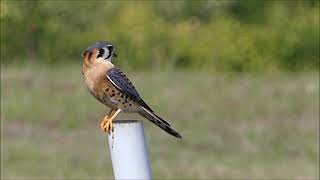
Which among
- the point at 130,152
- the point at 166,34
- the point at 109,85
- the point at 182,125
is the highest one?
the point at 166,34

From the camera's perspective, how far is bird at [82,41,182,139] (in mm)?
2668

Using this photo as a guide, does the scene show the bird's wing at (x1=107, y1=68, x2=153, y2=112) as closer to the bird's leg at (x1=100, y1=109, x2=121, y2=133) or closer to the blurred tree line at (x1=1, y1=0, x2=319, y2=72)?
the bird's leg at (x1=100, y1=109, x2=121, y2=133)

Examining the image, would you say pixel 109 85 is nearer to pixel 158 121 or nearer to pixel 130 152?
pixel 158 121

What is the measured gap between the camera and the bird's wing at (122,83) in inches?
110

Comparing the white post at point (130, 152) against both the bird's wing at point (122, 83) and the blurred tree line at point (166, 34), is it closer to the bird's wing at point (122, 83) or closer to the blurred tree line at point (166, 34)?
the bird's wing at point (122, 83)

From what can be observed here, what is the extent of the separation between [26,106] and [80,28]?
453 cm

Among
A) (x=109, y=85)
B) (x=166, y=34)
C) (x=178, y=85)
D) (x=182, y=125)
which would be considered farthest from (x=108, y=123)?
(x=166, y=34)

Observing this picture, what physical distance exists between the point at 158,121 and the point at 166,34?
12125mm

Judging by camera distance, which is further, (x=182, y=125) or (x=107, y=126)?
(x=182, y=125)

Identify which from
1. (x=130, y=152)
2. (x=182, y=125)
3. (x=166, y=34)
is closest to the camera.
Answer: (x=130, y=152)

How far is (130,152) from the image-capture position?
2.47 metres

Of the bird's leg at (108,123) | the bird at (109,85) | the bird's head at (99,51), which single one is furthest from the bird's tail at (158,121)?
the bird's head at (99,51)

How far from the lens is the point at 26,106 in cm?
1071

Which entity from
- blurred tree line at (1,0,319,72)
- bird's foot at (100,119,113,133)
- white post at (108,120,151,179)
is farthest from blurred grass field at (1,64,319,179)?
white post at (108,120,151,179)
